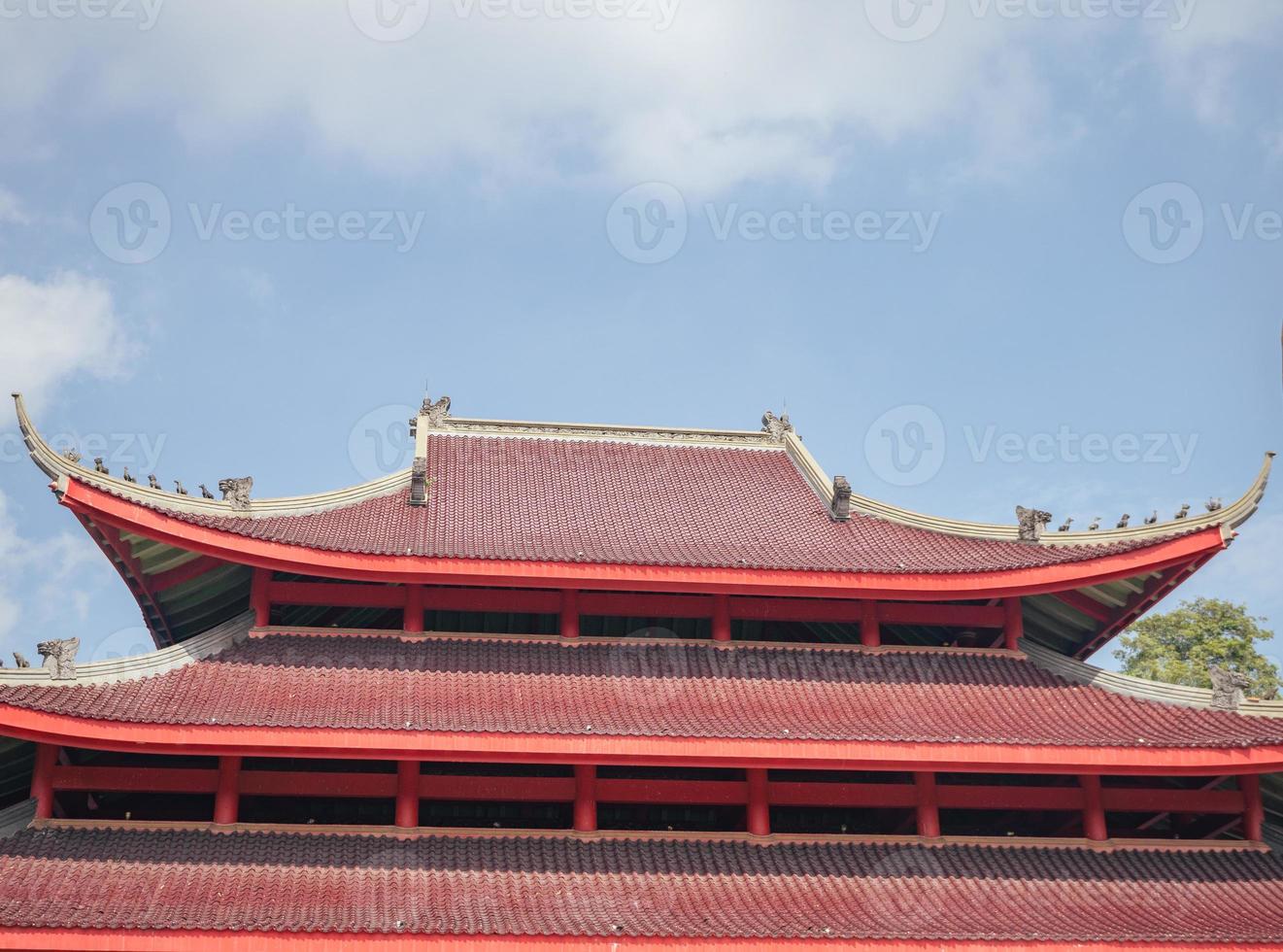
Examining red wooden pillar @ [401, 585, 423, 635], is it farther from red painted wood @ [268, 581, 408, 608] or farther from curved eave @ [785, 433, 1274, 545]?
curved eave @ [785, 433, 1274, 545]

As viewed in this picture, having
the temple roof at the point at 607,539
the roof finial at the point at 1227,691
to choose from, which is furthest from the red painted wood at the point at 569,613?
the roof finial at the point at 1227,691

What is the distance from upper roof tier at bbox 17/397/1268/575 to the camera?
853 inches

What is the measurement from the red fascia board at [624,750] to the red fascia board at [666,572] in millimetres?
2999

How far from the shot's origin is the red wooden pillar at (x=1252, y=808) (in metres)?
21.1

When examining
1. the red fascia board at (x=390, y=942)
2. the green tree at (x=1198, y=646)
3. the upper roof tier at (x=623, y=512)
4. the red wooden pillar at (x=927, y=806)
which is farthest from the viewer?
the green tree at (x=1198, y=646)

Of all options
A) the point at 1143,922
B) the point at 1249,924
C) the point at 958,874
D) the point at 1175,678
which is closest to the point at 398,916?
the point at 958,874

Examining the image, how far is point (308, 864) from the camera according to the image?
18.6 meters

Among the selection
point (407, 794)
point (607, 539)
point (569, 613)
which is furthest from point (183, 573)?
point (607, 539)

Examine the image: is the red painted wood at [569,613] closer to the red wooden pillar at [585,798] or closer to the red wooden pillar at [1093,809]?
the red wooden pillar at [585,798]

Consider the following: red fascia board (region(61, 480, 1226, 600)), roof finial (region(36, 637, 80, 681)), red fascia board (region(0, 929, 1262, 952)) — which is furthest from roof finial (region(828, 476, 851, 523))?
roof finial (region(36, 637, 80, 681))

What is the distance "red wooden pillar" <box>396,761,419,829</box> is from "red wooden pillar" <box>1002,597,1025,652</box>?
34.8 feet

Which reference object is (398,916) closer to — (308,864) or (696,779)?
(308,864)

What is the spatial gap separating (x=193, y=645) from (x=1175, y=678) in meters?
33.1

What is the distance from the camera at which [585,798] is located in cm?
2028
